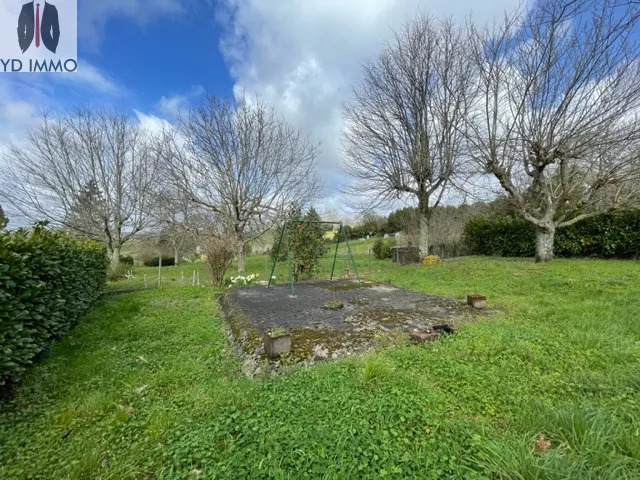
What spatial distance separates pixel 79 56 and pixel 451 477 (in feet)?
28.8

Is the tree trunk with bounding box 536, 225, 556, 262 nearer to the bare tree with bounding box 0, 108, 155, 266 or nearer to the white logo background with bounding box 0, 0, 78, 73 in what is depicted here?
the white logo background with bounding box 0, 0, 78, 73

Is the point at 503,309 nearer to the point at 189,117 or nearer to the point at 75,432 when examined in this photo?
the point at 75,432

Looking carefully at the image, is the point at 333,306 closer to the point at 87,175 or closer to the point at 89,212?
the point at 89,212

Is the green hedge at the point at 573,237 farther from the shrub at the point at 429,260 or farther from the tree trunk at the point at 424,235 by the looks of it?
the tree trunk at the point at 424,235

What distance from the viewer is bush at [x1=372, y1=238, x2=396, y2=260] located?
669 inches

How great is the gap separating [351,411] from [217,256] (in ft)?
25.3

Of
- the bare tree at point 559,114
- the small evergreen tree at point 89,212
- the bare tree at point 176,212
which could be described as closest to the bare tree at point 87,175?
the small evergreen tree at point 89,212

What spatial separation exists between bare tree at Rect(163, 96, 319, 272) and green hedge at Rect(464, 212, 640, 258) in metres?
9.23

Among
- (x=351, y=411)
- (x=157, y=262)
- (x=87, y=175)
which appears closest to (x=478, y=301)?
(x=351, y=411)

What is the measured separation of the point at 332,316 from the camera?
4.32 meters

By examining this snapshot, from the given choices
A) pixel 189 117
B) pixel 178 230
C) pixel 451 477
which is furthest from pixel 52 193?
pixel 451 477

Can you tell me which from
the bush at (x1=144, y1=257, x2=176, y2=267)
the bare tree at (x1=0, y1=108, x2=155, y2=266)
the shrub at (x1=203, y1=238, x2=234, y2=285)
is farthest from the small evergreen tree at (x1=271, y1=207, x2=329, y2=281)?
the bush at (x1=144, y1=257, x2=176, y2=267)

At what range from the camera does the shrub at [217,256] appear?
28.6ft

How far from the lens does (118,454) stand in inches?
67.1
